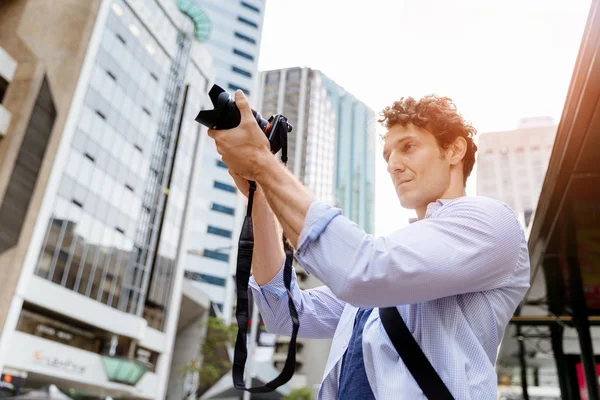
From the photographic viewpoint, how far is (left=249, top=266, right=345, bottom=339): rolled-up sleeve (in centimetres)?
154

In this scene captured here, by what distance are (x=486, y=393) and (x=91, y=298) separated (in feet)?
95.6

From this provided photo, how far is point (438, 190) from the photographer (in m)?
1.44

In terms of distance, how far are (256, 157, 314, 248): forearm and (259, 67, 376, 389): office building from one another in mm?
92219

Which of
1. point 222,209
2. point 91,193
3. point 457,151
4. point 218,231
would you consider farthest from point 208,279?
point 457,151

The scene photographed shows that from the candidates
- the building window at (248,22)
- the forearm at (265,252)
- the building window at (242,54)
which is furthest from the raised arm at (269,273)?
the building window at (248,22)

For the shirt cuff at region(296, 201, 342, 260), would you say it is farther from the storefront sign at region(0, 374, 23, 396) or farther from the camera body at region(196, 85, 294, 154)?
the storefront sign at region(0, 374, 23, 396)

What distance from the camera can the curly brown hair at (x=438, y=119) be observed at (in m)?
1.52

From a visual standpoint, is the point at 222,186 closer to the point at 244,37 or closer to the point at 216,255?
the point at 216,255

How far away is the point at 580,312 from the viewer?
347 inches

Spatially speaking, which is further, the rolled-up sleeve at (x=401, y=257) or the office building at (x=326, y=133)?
the office building at (x=326, y=133)

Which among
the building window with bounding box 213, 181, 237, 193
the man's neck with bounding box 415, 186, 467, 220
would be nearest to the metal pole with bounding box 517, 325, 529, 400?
the man's neck with bounding box 415, 186, 467, 220

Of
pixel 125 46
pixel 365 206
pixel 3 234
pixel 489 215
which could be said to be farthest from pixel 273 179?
pixel 365 206

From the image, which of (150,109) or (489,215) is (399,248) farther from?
(150,109)

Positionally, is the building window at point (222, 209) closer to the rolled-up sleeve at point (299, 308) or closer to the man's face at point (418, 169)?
the rolled-up sleeve at point (299, 308)
